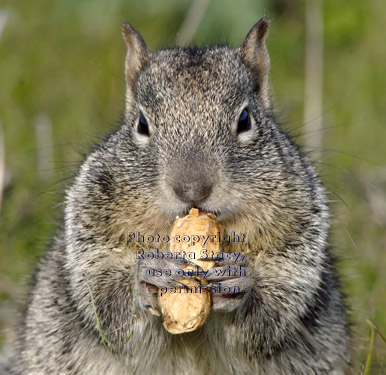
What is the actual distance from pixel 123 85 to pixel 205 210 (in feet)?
16.6

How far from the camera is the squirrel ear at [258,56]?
527 cm

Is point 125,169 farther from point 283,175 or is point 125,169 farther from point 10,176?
point 10,176

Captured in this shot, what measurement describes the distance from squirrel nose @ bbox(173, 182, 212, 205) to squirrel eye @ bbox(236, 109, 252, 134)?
1.96 feet

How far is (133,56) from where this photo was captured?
17.7 feet

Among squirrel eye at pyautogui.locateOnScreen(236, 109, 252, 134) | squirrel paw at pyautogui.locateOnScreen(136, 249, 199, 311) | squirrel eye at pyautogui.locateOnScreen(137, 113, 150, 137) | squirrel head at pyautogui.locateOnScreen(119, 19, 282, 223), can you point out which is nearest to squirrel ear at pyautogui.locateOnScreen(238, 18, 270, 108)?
squirrel head at pyautogui.locateOnScreen(119, 19, 282, 223)

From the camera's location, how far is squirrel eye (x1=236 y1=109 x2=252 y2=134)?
472 centimetres

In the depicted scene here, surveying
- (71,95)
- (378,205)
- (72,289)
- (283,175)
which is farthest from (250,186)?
(71,95)

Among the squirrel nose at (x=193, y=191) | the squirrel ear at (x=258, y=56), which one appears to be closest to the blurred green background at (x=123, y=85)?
the squirrel ear at (x=258, y=56)

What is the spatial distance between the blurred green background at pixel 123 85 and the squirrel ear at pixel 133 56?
190 cm

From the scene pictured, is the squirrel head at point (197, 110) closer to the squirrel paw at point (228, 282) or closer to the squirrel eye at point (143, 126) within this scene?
the squirrel eye at point (143, 126)

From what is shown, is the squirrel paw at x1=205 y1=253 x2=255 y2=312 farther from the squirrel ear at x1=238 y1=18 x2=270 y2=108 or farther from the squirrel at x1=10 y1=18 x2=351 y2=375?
the squirrel ear at x1=238 y1=18 x2=270 y2=108

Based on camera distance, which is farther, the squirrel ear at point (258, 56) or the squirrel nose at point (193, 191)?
the squirrel ear at point (258, 56)

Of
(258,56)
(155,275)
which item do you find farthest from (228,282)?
(258,56)

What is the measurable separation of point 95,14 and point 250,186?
222 inches
